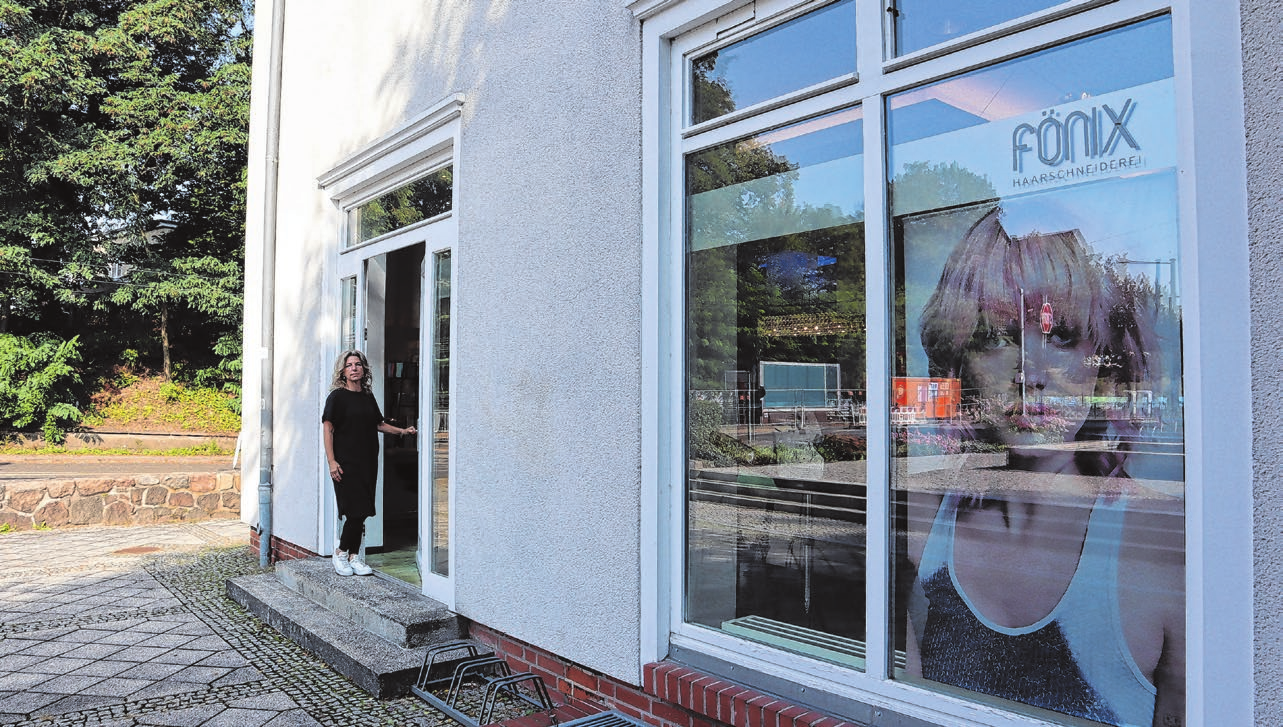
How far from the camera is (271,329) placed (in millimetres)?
7715

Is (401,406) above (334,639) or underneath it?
above

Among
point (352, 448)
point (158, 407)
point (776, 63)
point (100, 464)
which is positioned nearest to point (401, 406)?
point (352, 448)

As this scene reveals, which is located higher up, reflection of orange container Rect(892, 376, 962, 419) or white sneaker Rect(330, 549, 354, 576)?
reflection of orange container Rect(892, 376, 962, 419)

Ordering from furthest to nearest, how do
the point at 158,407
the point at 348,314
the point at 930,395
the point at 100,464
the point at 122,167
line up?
the point at 158,407, the point at 122,167, the point at 100,464, the point at 348,314, the point at 930,395

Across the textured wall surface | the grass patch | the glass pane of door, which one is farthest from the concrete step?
the grass patch

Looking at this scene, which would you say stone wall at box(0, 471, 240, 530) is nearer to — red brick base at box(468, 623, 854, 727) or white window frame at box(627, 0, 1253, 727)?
red brick base at box(468, 623, 854, 727)

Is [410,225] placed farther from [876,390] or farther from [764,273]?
[876,390]

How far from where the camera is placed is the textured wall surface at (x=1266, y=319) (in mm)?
1840

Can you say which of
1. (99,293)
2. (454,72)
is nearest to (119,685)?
(454,72)

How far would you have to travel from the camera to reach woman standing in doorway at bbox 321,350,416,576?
18.7 feet

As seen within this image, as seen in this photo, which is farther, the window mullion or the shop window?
the window mullion

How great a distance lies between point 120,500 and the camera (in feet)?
33.0

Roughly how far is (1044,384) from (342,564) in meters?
4.66

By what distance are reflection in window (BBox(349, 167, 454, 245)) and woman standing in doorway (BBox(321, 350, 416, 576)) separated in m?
0.97
